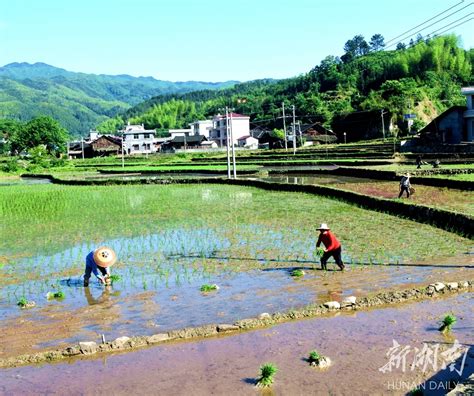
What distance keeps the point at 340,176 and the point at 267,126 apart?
7001cm

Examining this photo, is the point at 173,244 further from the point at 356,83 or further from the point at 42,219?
the point at 356,83

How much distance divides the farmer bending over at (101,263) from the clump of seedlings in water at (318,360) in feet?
19.0

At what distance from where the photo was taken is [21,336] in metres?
8.89

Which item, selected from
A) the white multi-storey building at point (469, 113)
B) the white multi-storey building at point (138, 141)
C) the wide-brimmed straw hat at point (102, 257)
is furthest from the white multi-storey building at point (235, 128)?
the wide-brimmed straw hat at point (102, 257)

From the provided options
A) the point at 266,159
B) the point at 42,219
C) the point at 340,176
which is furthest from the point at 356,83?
the point at 42,219

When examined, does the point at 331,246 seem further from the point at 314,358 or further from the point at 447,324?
the point at 314,358

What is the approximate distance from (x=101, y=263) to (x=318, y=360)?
597 centimetres

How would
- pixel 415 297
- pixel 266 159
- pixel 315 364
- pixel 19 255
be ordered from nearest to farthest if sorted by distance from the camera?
pixel 315 364, pixel 415 297, pixel 19 255, pixel 266 159

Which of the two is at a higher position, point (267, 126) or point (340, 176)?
point (267, 126)

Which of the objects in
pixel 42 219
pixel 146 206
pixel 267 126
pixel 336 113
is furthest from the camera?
pixel 267 126

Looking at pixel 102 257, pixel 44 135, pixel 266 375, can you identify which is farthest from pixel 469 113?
pixel 44 135

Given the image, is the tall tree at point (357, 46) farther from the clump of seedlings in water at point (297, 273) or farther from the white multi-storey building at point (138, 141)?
the clump of seedlings in water at point (297, 273)

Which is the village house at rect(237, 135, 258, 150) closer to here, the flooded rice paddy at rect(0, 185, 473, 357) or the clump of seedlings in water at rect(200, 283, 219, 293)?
the flooded rice paddy at rect(0, 185, 473, 357)

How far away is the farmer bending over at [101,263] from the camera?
11.7m
